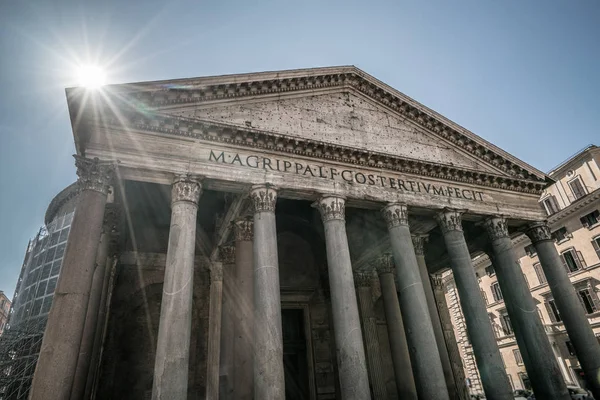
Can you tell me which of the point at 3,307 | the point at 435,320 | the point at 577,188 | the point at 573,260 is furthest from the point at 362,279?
the point at 3,307

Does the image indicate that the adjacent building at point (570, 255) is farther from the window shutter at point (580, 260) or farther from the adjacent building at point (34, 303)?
A: the adjacent building at point (34, 303)

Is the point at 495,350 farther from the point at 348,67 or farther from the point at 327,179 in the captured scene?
the point at 348,67

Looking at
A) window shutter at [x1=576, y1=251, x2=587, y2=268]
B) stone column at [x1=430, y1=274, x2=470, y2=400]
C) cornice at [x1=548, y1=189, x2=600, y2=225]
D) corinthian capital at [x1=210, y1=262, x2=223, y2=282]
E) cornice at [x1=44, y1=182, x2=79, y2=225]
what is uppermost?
Answer: cornice at [x1=44, y1=182, x2=79, y2=225]

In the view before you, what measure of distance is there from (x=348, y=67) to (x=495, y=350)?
30.8ft

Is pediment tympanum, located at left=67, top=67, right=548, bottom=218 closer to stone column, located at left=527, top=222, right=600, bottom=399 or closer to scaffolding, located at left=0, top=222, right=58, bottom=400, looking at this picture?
stone column, located at left=527, top=222, right=600, bottom=399

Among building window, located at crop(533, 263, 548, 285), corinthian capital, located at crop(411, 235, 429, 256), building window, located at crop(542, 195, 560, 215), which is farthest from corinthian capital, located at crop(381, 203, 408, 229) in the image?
building window, located at crop(533, 263, 548, 285)

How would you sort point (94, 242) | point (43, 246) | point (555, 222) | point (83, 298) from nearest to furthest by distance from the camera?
point (83, 298)
point (94, 242)
point (43, 246)
point (555, 222)

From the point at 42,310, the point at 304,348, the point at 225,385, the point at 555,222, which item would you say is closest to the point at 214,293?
the point at 225,385

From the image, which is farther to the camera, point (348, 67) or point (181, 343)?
point (348, 67)

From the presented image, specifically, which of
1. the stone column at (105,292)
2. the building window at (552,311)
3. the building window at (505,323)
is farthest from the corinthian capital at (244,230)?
the building window at (505,323)

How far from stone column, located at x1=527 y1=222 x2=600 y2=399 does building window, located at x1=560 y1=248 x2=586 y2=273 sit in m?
14.1

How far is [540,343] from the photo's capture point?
386 inches

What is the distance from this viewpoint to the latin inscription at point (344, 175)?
29.8 ft

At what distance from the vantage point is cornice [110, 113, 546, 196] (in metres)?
8.57
